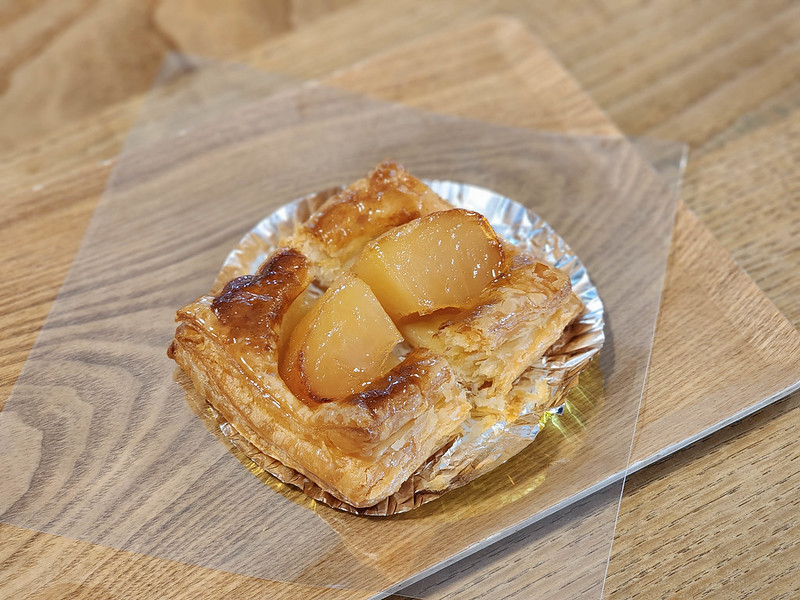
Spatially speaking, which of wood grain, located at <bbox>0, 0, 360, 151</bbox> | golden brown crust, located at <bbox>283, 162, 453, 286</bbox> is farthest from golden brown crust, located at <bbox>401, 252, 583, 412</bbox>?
wood grain, located at <bbox>0, 0, 360, 151</bbox>

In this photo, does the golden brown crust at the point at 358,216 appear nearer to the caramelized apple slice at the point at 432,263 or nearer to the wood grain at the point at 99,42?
the caramelized apple slice at the point at 432,263

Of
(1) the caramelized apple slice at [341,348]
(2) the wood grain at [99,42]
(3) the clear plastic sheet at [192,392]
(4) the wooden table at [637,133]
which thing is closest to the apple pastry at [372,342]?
(1) the caramelized apple slice at [341,348]

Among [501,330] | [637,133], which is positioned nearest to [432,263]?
[501,330]

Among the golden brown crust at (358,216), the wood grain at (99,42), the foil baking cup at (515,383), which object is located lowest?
the foil baking cup at (515,383)

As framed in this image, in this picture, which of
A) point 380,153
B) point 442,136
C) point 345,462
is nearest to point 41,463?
point 345,462

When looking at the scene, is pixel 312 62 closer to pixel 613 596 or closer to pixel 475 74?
pixel 475 74

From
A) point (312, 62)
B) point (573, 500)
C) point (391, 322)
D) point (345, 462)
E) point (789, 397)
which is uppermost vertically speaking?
point (312, 62)
